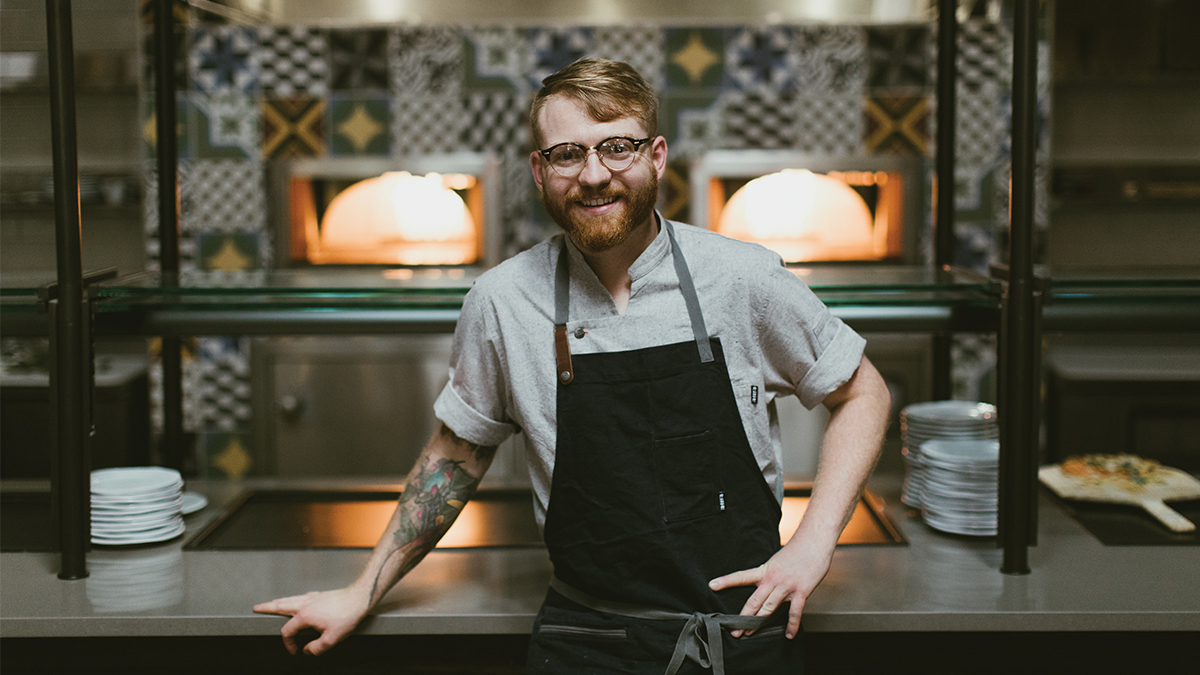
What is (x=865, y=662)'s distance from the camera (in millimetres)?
1544

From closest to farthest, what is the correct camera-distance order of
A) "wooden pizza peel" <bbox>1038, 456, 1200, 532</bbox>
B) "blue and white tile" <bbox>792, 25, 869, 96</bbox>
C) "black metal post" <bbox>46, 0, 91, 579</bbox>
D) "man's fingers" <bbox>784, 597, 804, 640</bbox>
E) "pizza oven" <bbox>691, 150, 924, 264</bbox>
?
"man's fingers" <bbox>784, 597, 804, 640</bbox> → "black metal post" <bbox>46, 0, 91, 579</bbox> → "wooden pizza peel" <bbox>1038, 456, 1200, 532</bbox> → "pizza oven" <bbox>691, 150, 924, 264</bbox> → "blue and white tile" <bbox>792, 25, 869, 96</bbox>

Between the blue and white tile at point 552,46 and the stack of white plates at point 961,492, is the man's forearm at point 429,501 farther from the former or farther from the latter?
the blue and white tile at point 552,46

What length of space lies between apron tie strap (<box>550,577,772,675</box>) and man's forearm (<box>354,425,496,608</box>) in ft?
1.02

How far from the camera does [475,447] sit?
1.52m

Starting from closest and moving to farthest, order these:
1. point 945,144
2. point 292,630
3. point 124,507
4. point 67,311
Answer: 1. point 292,630
2. point 67,311
3. point 124,507
4. point 945,144

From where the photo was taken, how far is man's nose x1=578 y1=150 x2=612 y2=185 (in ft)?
4.37

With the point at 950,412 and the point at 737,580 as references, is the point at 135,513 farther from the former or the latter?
the point at 950,412

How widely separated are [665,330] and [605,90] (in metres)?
0.33

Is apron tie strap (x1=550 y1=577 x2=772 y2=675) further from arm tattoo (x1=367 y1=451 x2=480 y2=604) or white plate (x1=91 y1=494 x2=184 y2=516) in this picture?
white plate (x1=91 y1=494 x2=184 y2=516)

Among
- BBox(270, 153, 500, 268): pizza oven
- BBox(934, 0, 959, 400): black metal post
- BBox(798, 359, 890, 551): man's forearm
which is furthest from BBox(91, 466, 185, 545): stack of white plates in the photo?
BBox(270, 153, 500, 268): pizza oven

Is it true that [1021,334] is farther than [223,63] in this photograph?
No

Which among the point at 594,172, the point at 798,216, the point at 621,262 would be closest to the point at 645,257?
the point at 621,262

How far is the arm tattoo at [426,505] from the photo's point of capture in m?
1.50

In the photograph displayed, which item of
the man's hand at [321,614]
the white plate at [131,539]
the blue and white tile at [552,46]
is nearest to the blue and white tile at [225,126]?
the blue and white tile at [552,46]
